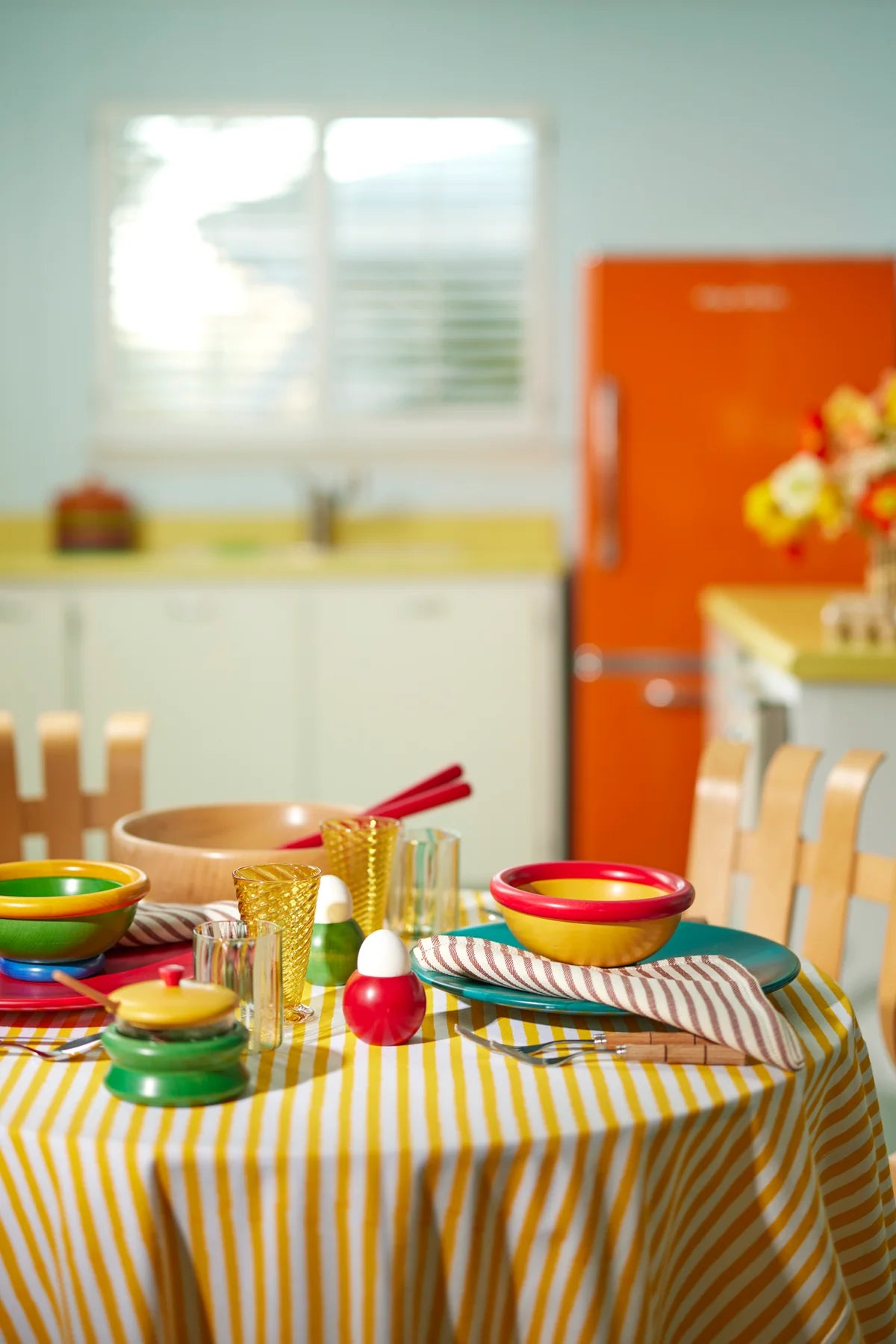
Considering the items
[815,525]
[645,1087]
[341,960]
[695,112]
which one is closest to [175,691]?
[815,525]

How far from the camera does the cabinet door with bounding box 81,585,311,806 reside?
13.3ft

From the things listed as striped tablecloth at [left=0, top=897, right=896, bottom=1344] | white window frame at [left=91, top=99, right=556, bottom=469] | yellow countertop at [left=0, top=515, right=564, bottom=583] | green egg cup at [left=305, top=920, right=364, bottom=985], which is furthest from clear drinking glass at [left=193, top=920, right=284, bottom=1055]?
white window frame at [left=91, top=99, right=556, bottom=469]

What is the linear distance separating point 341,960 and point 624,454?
10.00 feet

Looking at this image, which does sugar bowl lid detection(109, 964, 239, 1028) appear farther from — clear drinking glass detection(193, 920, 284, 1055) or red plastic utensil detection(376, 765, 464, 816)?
red plastic utensil detection(376, 765, 464, 816)

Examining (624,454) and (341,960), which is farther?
(624,454)

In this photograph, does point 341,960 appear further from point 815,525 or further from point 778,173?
point 778,173

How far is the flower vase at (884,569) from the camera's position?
107 inches

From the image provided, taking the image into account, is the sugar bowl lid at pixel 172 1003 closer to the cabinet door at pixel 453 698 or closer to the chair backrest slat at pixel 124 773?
the chair backrest slat at pixel 124 773

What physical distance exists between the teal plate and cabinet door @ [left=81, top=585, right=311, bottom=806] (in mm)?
2836

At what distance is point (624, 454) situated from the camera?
404cm

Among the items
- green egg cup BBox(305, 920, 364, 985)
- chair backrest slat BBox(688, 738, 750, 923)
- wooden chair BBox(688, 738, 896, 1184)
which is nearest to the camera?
green egg cup BBox(305, 920, 364, 985)

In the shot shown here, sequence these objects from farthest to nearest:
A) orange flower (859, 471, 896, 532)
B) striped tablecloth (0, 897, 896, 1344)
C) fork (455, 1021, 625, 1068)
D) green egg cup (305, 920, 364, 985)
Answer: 1. orange flower (859, 471, 896, 532)
2. green egg cup (305, 920, 364, 985)
3. fork (455, 1021, 625, 1068)
4. striped tablecloth (0, 897, 896, 1344)

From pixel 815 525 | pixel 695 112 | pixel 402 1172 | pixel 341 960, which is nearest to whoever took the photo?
pixel 402 1172

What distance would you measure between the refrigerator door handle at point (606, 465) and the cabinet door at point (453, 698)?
0.19 meters
